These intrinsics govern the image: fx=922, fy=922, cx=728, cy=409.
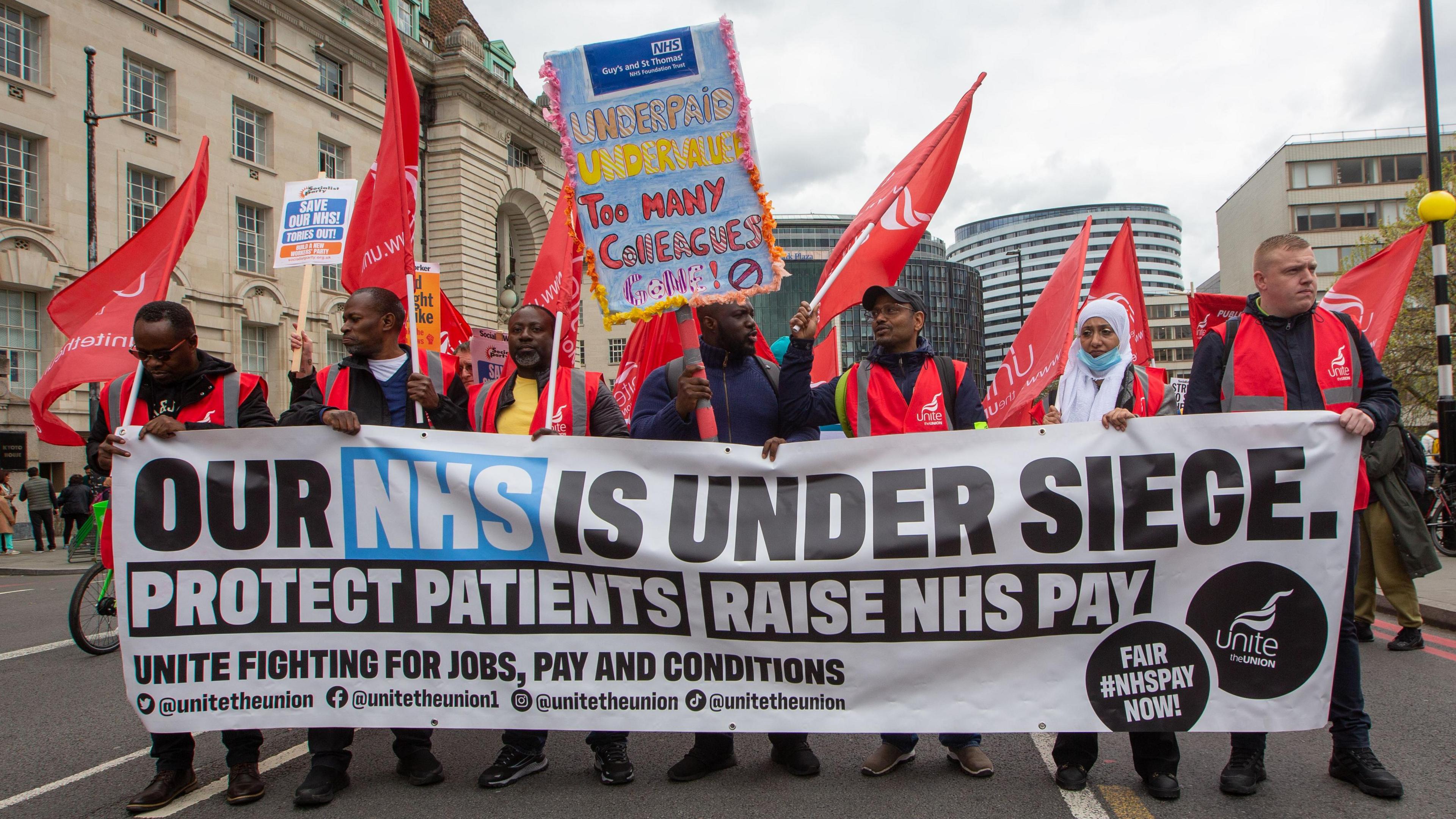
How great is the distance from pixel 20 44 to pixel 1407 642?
26.9 m

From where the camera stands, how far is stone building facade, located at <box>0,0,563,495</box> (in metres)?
20.7

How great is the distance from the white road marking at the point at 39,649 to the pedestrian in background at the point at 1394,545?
8.72 meters

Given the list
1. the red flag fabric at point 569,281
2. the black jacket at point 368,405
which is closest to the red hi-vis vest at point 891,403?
the red flag fabric at point 569,281

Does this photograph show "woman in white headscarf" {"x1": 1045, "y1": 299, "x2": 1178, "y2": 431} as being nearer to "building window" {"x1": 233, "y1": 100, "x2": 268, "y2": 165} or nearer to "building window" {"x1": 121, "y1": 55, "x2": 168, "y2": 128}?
"building window" {"x1": 121, "y1": 55, "x2": 168, "y2": 128}

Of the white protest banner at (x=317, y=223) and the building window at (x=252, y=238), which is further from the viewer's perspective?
the building window at (x=252, y=238)

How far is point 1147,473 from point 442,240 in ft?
115

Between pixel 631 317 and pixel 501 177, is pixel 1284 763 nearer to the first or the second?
pixel 631 317

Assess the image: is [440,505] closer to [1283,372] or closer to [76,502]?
[1283,372]

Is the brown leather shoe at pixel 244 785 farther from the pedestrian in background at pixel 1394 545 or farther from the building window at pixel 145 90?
the building window at pixel 145 90

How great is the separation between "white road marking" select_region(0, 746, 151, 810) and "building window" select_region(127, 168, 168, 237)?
2224 cm

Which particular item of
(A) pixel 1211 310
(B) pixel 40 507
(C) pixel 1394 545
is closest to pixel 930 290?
(B) pixel 40 507

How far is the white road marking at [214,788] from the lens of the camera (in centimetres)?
357

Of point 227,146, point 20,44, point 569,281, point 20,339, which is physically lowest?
point 569,281

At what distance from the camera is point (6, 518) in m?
16.7
